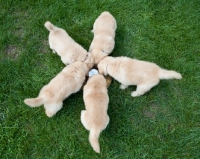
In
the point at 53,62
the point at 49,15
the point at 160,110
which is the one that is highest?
the point at 49,15

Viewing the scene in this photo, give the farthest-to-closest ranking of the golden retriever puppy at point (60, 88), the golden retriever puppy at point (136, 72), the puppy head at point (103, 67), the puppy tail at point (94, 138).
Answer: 1. the puppy head at point (103, 67)
2. the golden retriever puppy at point (136, 72)
3. the golden retriever puppy at point (60, 88)
4. the puppy tail at point (94, 138)

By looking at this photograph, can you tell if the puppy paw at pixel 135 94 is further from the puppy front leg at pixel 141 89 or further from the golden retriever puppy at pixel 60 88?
the golden retriever puppy at pixel 60 88

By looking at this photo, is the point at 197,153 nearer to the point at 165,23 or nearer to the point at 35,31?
the point at 165,23

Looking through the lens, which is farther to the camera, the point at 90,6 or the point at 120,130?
the point at 90,6

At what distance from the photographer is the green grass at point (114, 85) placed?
2.89 m

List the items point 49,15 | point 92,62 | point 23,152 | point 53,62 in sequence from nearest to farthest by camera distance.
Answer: point 23,152 < point 92,62 < point 53,62 < point 49,15

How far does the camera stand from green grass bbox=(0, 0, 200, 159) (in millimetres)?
2893

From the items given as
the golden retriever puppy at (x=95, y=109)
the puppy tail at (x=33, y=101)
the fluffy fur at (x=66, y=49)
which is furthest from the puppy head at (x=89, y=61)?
the puppy tail at (x=33, y=101)

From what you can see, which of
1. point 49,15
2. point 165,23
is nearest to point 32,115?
point 49,15

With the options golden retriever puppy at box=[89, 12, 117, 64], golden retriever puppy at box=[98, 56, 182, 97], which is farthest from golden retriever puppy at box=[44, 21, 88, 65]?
golden retriever puppy at box=[98, 56, 182, 97]

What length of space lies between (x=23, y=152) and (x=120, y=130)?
105 centimetres

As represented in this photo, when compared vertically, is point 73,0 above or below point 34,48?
above

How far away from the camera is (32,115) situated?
300cm

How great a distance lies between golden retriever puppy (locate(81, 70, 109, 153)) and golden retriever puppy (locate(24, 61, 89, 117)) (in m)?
0.13
